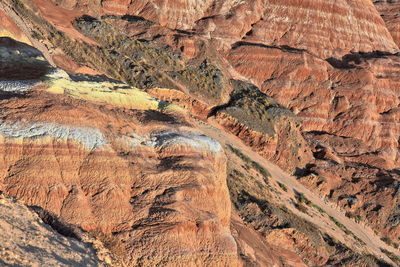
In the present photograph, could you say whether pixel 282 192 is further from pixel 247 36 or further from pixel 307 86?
pixel 247 36

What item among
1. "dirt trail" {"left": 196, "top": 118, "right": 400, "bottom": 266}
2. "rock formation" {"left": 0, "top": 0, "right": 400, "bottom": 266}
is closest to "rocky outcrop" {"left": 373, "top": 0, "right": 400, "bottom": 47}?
"rock formation" {"left": 0, "top": 0, "right": 400, "bottom": 266}

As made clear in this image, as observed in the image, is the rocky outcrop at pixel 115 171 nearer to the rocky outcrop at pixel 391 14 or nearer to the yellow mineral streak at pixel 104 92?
the yellow mineral streak at pixel 104 92

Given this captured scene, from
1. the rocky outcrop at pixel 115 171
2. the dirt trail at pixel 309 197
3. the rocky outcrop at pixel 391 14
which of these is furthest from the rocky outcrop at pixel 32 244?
the rocky outcrop at pixel 391 14

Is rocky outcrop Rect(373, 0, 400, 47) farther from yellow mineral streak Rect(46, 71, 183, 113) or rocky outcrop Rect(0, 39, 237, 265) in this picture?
rocky outcrop Rect(0, 39, 237, 265)

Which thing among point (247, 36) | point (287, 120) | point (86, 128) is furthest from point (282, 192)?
point (247, 36)

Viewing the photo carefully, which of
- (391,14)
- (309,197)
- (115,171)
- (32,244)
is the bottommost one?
(309,197)

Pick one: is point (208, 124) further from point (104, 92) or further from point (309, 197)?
point (104, 92)

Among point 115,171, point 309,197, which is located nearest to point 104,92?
point 115,171

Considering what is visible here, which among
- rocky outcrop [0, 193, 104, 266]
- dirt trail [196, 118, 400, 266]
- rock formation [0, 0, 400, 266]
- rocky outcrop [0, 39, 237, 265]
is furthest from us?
dirt trail [196, 118, 400, 266]
